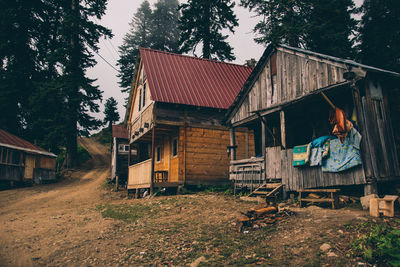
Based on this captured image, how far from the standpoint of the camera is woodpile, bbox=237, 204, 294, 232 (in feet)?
26.2

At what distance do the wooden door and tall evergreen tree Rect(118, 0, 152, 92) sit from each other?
1670 cm

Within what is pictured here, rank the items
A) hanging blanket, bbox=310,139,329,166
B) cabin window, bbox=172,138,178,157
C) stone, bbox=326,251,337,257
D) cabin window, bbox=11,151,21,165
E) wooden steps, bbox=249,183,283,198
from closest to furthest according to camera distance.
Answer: stone, bbox=326,251,337,257 → hanging blanket, bbox=310,139,329,166 → wooden steps, bbox=249,183,283,198 → cabin window, bbox=172,138,178,157 → cabin window, bbox=11,151,21,165

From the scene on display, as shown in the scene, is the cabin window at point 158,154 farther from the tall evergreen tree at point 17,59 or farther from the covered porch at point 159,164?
the tall evergreen tree at point 17,59

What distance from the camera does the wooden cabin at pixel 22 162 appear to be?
2452 centimetres

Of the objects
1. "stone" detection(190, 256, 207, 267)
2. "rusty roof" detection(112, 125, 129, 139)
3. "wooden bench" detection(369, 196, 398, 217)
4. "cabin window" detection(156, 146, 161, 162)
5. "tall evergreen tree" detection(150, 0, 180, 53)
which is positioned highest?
"tall evergreen tree" detection(150, 0, 180, 53)

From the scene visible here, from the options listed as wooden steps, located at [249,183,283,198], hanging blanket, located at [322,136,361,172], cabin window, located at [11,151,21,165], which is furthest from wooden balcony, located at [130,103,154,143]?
cabin window, located at [11,151,21,165]

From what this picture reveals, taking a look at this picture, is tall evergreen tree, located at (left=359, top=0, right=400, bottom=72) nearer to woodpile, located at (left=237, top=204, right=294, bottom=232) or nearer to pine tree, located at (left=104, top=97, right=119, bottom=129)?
woodpile, located at (left=237, top=204, right=294, bottom=232)

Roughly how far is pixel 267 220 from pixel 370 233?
2741 mm

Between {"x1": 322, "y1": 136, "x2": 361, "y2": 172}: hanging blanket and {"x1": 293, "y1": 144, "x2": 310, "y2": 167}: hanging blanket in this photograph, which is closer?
{"x1": 322, "y1": 136, "x2": 361, "y2": 172}: hanging blanket

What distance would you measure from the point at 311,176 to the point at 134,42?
43.8 m

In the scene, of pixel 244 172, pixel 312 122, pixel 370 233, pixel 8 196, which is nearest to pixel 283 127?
pixel 312 122

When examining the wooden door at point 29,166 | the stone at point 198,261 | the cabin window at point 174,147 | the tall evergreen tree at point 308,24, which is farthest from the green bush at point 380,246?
the wooden door at point 29,166

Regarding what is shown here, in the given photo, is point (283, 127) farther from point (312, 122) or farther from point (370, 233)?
point (370, 233)

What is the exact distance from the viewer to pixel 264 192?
38.5 ft
